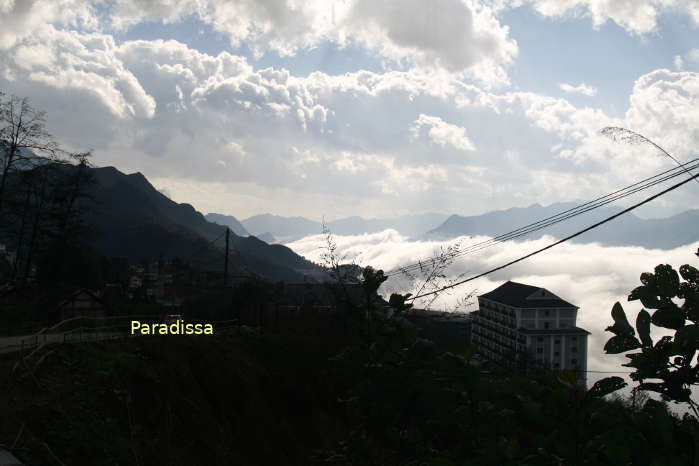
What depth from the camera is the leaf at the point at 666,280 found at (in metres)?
1.83

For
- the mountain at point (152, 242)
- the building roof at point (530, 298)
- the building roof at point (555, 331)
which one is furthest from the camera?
the mountain at point (152, 242)

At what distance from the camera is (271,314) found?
18047 millimetres

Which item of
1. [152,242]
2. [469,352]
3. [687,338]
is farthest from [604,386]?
[152,242]

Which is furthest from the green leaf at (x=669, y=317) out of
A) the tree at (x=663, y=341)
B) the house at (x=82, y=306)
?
the house at (x=82, y=306)

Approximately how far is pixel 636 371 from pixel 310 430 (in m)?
10.3

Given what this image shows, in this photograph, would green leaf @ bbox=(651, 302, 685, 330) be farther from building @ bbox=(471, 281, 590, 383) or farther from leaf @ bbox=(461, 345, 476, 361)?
building @ bbox=(471, 281, 590, 383)

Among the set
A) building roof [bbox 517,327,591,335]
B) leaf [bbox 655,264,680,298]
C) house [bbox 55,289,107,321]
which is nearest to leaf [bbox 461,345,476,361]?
leaf [bbox 655,264,680,298]

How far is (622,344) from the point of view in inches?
71.4

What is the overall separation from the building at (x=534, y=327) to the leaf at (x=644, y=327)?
5519cm

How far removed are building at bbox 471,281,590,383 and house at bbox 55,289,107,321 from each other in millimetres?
40302

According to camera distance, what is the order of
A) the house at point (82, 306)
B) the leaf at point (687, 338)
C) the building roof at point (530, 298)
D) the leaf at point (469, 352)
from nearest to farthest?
1. the leaf at point (687, 338)
2. the leaf at point (469, 352)
3. the house at point (82, 306)
4. the building roof at point (530, 298)

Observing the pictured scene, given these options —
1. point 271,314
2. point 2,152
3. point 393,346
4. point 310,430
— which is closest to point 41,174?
point 2,152

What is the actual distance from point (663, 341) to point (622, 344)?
16cm

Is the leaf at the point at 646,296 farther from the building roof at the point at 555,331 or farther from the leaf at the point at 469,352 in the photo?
the building roof at the point at 555,331
